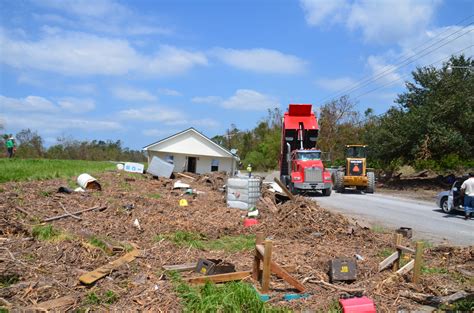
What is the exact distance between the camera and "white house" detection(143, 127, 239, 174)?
130 ft

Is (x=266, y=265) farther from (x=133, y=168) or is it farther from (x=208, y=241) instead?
(x=133, y=168)

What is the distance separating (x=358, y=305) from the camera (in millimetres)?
5609

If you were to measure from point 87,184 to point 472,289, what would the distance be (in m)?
13.6

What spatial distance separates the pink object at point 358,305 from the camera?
5.54 metres

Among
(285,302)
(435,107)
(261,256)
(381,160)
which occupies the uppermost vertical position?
(435,107)

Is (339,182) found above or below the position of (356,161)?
below

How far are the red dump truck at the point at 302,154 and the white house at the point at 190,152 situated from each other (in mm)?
15845

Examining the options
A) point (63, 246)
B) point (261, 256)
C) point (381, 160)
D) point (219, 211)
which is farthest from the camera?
point (381, 160)

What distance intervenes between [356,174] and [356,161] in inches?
32.5

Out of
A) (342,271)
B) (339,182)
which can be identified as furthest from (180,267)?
(339,182)

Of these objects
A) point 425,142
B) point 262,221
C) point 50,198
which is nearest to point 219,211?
point 262,221

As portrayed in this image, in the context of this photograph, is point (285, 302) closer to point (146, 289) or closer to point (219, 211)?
point (146, 289)

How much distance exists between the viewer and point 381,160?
111 feet

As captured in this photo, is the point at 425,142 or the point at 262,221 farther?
the point at 425,142
